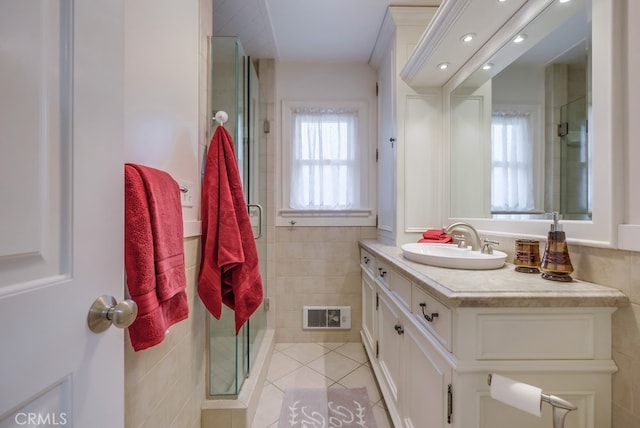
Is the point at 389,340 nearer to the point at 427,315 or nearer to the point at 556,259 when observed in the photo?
the point at 427,315

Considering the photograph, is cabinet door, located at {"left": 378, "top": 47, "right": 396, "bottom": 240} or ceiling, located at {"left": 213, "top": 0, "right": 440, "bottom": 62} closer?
ceiling, located at {"left": 213, "top": 0, "right": 440, "bottom": 62}

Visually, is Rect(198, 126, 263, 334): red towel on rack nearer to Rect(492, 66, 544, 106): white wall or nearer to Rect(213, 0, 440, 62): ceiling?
Rect(213, 0, 440, 62): ceiling

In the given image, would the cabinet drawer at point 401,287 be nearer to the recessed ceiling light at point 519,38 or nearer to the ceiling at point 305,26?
the recessed ceiling light at point 519,38

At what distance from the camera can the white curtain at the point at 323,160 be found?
2375 mm

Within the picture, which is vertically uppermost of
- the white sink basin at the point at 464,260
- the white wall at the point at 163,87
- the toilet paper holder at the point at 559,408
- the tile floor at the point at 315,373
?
the white wall at the point at 163,87

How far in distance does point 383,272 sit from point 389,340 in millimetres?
383

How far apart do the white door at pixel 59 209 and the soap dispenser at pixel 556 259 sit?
4.20 ft

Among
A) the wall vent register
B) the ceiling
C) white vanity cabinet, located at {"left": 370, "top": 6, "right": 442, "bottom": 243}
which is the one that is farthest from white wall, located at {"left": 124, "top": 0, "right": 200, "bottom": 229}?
the wall vent register

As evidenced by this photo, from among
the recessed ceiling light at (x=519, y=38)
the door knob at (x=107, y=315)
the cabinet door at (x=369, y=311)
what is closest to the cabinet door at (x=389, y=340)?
the cabinet door at (x=369, y=311)

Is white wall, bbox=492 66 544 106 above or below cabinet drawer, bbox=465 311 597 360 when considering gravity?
above

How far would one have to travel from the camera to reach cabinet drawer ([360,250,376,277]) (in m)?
1.91

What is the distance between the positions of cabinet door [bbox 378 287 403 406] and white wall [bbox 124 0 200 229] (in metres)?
1.10

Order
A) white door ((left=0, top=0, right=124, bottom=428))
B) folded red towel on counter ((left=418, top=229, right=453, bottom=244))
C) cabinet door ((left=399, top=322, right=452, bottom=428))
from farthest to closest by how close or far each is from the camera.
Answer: folded red towel on counter ((left=418, top=229, right=453, bottom=244)) → cabinet door ((left=399, top=322, right=452, bottom=428)) → white door ((left=0, top=0, right=124, bottom=428))

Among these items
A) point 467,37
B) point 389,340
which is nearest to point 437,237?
point 389,340
